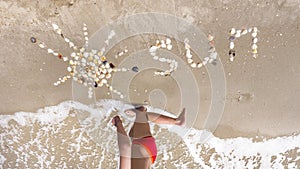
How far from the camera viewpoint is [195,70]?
193cm

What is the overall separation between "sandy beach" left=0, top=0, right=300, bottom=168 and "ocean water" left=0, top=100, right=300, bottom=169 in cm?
6

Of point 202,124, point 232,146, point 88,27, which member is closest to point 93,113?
point 88,27

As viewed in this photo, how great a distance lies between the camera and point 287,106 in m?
2.02

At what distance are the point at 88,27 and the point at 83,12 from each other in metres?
0.09

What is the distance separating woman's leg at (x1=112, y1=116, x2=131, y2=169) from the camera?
6.06ft

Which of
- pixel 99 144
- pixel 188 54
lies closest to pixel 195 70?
pixel 188 54

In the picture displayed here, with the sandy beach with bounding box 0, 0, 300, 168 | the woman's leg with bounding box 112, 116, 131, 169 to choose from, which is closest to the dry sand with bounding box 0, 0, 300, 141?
the sandy beach with bounding box 0, 0, 300, 168

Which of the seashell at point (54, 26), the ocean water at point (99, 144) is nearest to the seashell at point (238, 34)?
the ocean water at point (99, 144)

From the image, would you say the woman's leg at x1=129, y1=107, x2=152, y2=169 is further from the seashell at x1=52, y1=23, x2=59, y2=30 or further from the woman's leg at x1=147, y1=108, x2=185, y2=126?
the seashell at x1=52, y1=23, x2=59, y2=30

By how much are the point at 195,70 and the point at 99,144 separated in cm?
79

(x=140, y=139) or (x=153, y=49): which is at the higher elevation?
(x=153, y=49)

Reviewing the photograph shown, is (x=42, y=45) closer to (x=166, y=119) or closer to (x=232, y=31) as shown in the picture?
(x=166, y=119)

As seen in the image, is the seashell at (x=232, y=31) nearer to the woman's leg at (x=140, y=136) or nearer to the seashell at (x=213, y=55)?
the seashell at (x=213, y=55)

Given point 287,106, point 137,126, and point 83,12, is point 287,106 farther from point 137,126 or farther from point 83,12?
point 83,12
